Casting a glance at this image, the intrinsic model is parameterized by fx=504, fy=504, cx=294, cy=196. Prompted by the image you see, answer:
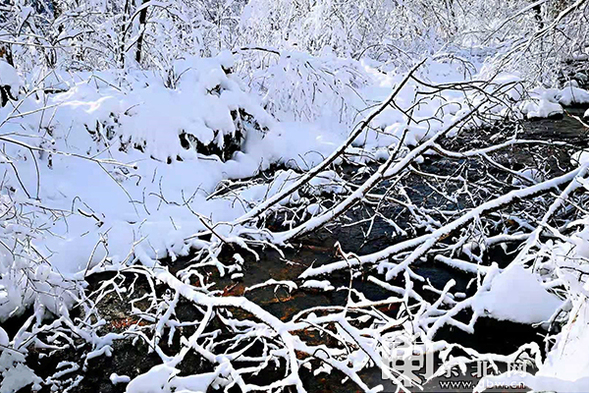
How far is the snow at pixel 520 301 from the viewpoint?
10.7 ft

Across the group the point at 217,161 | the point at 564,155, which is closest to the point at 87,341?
the point at 217,161

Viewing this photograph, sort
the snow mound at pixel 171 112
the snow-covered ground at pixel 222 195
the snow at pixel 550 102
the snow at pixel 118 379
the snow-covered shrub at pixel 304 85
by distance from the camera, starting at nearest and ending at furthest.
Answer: the snow-covered ground at pixel 222 195, the snow at pixel 118 379, the snow mound at pixel 171 112, the snow-covered shrub at pixel 304 85, the snow at pixel 550 102

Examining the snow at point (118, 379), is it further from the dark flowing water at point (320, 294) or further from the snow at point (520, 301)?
the snow at point (520, 301)

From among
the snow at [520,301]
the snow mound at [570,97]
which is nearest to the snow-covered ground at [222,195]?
the snow at [520,301]

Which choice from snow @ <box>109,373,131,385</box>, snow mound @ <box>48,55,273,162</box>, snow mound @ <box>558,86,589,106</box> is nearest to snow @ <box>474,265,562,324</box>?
snow @ <box>109,373,131,385</box>

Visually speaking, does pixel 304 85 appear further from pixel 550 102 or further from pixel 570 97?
pixel 570 97

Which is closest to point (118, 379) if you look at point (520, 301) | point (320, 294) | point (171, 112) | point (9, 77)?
point (320, 294)

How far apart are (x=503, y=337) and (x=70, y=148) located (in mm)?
4852

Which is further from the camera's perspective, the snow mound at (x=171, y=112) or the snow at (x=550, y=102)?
the snow at (x=550, y=102)

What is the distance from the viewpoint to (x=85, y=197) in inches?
201

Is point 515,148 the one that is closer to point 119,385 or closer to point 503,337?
point 503,337

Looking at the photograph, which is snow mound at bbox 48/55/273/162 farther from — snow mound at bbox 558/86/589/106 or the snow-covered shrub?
snow mound at bbox 558/86/589/106

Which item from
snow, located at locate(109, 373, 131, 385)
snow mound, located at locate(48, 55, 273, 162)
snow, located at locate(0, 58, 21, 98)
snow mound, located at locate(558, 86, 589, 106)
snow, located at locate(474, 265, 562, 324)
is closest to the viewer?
snow, located at locate(109, 373, 131, 385)

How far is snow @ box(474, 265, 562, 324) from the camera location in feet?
10.7
